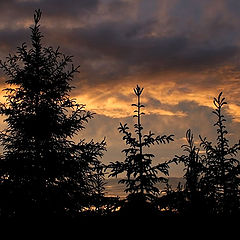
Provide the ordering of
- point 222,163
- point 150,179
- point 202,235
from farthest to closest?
point 222,163 → point 150,179 → point 202,235

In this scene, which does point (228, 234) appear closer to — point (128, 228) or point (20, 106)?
point (128, 228)

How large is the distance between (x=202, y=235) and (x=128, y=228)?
9.56 ft

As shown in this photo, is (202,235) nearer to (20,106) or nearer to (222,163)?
(222,163)

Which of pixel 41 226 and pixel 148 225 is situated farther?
pixel 41 226

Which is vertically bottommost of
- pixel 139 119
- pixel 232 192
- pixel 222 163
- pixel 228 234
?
pixel 228 234

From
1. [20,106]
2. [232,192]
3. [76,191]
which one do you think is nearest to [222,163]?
[232,192]

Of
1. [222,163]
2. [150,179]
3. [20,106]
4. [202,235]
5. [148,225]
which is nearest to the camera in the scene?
[202,235]

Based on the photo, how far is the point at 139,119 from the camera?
17594 mm

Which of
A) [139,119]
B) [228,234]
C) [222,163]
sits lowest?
[228,234]

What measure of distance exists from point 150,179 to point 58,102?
20.5 ft

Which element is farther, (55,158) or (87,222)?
(55,158)

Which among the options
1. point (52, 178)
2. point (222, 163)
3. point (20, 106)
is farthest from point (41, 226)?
point (222, 163)

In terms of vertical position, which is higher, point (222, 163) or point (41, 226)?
point (222, 163)

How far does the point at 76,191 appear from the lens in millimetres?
16688
